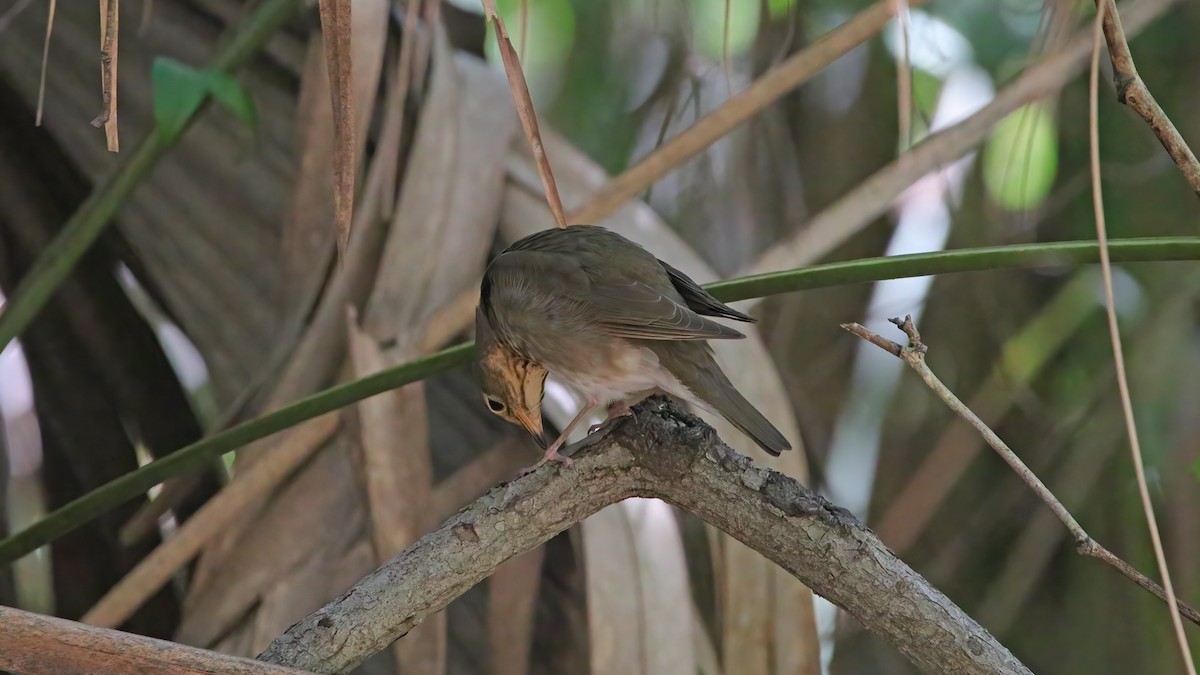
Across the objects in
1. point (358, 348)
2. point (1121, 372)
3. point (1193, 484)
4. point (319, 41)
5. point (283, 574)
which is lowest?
point (1121, 372)

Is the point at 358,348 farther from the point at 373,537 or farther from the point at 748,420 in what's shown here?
the point at 748,420

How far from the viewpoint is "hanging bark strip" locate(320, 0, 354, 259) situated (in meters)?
1.06

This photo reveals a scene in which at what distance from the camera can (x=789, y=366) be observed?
3.36m

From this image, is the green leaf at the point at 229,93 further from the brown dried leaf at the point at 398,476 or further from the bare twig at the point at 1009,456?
the bare twig at the point at 1009,456

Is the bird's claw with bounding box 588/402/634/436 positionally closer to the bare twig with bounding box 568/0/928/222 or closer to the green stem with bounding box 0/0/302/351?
the bare twig with bounding box 568/0/928/222

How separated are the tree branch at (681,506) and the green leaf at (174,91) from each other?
2.94 ft

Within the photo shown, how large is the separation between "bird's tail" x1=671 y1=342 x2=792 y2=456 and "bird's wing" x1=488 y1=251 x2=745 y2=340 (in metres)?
0.08

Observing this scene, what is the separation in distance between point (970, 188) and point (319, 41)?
1841 mm

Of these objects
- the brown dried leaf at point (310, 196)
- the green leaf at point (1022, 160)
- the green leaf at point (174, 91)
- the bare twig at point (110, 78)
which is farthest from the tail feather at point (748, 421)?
the green leaf at point (1022, 160)

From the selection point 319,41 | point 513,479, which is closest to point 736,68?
point 319,41

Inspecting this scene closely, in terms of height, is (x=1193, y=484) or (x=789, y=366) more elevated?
(x=789, y=366)

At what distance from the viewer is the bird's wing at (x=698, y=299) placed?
1.50 m

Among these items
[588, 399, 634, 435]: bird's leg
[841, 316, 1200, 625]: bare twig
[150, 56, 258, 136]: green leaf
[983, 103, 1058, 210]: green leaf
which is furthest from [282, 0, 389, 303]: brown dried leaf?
[983, 103, 1058, 210]: green leaf

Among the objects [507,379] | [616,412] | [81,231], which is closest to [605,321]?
[616,412]
